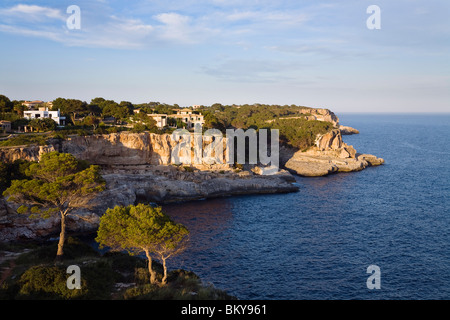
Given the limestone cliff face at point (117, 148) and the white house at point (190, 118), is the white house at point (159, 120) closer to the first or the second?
the white house at point (190, 118)

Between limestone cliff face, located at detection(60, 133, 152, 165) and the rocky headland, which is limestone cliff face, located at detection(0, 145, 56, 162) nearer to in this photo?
the rocky headland

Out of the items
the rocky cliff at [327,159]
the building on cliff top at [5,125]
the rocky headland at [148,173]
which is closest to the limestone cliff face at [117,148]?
the rocky headland at [148,173]

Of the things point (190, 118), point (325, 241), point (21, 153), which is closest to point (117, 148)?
point (21, 153)

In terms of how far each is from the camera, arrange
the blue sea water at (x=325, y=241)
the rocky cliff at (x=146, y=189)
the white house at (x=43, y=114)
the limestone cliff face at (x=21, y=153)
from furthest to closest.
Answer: the white house at (x=43, y=114) → the limestone cliff face at (x=21, y=153) → the rocky cliff at (x=146, y=189) → the blue sea water at (x=325, y=241)

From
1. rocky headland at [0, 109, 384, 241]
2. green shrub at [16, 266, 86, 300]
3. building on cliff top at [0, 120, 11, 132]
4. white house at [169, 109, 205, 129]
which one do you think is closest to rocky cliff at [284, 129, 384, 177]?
rocky headland at [0, 109, 384, 241]

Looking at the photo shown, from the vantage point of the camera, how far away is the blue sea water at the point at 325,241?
85.5 feet

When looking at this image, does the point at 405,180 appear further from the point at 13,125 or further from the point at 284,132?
the point at 13,125

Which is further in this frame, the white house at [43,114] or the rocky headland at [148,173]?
the white house at [43,114]

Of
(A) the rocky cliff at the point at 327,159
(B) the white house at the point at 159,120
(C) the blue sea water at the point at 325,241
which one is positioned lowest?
(C) the blue sea water at the point at 325,241

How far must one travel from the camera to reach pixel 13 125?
52.8 metres

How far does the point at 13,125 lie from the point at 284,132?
61.6 meters

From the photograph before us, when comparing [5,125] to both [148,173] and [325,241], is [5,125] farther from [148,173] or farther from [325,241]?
[325,241]
